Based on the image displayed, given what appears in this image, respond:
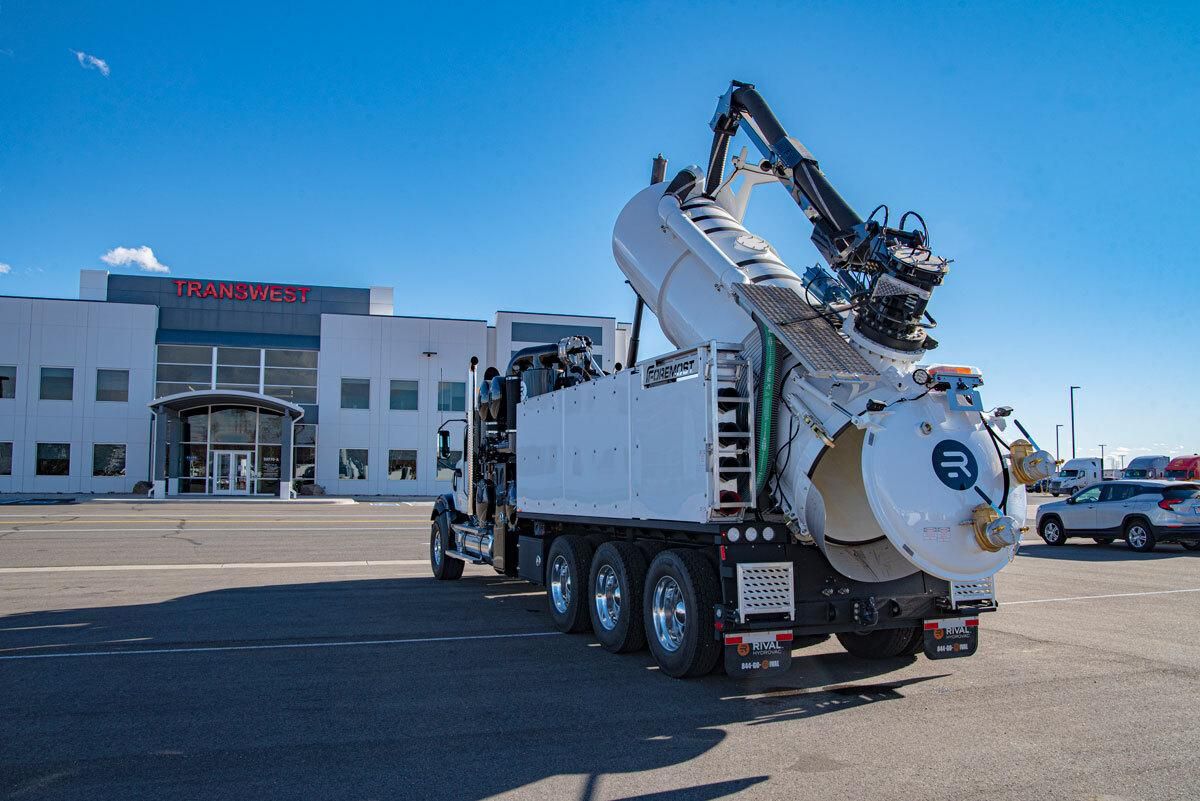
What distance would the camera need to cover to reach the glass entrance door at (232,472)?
4109cm

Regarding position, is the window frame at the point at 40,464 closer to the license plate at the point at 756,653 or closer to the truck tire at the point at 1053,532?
the truck tire at the point at 1053,532

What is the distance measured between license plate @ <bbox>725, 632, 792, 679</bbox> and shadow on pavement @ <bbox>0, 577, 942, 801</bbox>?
28 cm

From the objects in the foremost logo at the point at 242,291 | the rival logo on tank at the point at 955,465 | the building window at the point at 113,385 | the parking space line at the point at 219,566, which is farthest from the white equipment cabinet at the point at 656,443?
the building window at the point at 113,385

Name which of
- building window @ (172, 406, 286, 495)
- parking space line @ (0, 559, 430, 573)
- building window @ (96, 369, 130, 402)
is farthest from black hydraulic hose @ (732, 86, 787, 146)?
building window @ (96, 369, 130, 402)

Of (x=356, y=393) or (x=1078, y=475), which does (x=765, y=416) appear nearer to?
(x=356, y=393)

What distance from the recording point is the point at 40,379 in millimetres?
40750

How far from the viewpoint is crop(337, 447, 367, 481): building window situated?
43938 millimetres

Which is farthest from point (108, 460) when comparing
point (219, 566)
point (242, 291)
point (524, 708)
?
point (524, 708)

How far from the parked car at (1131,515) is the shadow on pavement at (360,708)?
540 inches

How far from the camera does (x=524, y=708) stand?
20.8ft

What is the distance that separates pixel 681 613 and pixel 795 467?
154cm

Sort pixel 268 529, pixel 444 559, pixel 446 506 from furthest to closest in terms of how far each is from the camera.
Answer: pixel 268 529, pixel 446 506, pixel 444 559

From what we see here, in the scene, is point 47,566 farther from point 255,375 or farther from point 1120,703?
point 255,375

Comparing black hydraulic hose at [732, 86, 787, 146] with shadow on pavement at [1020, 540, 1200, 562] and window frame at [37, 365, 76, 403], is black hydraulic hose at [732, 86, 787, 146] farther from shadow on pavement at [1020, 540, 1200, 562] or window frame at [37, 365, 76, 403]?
window frame at [37, 365, 76, 403]
